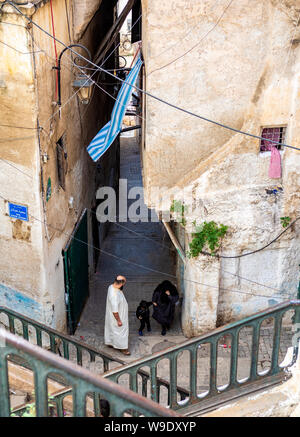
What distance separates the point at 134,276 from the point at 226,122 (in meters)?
5.17

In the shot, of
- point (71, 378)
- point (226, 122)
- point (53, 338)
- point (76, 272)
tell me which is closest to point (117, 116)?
point (226, 122)

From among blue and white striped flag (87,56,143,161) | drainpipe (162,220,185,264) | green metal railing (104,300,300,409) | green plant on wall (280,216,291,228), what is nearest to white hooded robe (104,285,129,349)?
drainpipe (162,220,185,264)

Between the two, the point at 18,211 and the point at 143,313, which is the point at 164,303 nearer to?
the point at 143,313

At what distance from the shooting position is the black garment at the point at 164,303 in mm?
11414

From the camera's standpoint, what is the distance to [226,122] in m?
10.0

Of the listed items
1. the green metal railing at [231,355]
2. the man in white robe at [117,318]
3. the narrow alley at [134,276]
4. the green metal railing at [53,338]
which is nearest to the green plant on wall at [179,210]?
the man in white robe at [117,318]

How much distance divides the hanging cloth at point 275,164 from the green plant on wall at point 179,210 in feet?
4.98

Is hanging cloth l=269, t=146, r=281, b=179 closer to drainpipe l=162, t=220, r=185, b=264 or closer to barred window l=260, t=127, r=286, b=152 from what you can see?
barred window l=260, t=127, r=286, b=152

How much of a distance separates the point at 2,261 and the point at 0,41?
358cm

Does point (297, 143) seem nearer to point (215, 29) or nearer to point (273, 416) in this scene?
point (215, 29)

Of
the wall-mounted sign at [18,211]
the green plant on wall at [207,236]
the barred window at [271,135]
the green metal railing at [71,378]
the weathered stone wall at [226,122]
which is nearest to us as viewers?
the green metal railing at [71,378]

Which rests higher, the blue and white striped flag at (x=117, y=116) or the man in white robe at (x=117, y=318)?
the blue and white striped flag at (x=117, y=116)

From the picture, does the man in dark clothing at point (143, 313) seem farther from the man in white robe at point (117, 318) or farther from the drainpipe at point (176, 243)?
the drainpipe at point (176, 243)

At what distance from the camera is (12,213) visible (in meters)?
9.85
